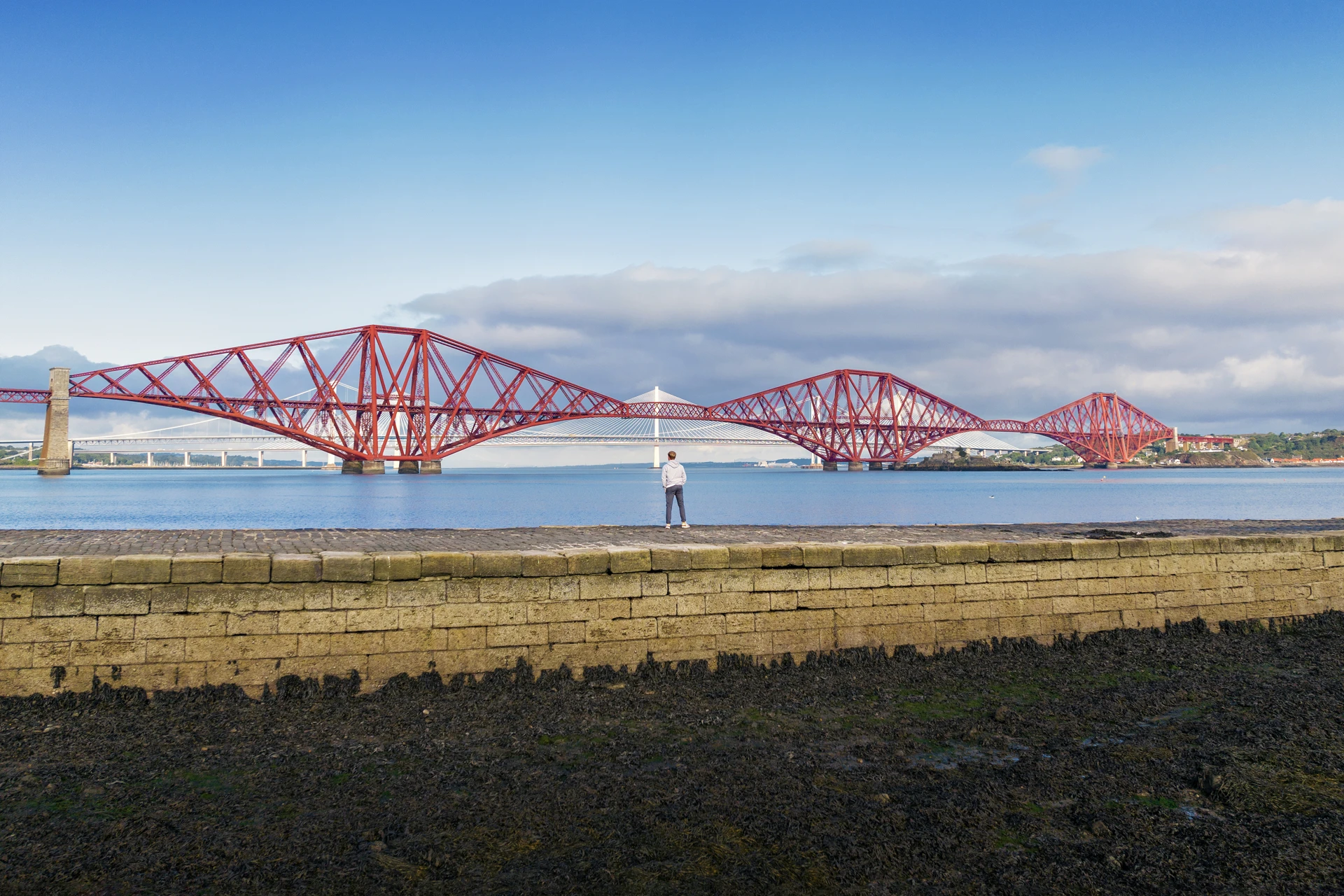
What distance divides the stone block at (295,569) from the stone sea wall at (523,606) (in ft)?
0.05

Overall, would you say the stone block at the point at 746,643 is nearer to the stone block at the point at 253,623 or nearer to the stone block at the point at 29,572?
the stone block at the point at 253,623

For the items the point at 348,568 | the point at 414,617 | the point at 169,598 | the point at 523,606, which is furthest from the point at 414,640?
the point at 169,598

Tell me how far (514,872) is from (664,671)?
346 centimetres

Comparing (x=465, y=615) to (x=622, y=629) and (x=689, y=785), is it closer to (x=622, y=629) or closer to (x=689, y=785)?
(x=622, y=629)

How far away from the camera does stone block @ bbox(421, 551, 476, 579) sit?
706 cm

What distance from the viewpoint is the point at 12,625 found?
6.30 m

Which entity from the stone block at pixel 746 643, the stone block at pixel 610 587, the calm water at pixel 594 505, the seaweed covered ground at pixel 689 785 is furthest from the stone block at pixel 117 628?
the calm water at pixel 594 505

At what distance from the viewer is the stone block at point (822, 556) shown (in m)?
8.16

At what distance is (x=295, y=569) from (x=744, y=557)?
3836 millimetres

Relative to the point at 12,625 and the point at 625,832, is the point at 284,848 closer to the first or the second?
the point at 625,832

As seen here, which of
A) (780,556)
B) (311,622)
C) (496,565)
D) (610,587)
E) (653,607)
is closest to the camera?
(311,622)

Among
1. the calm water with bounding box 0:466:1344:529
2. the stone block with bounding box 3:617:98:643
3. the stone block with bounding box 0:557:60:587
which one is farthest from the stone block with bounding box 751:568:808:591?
the calm water with bounding box 0:466:1344:529

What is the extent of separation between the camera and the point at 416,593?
7000mm

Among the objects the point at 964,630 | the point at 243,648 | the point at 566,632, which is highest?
the point at 243,648
